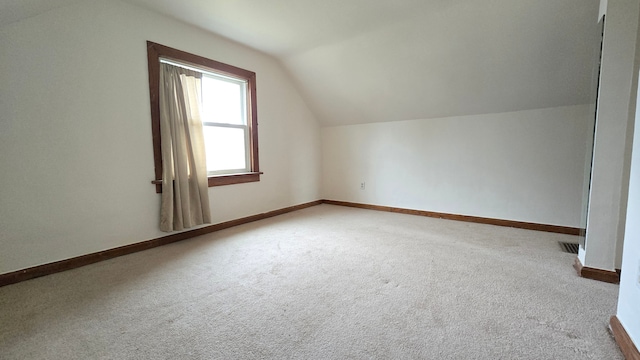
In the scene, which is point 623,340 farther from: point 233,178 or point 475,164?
point 233,178

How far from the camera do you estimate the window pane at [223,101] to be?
3.18 meters

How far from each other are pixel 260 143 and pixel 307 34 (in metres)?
1.53

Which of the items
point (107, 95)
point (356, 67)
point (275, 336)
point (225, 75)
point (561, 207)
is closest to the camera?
point (275, 336)

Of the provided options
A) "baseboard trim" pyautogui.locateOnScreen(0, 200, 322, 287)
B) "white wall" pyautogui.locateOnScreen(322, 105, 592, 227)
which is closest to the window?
"baseboard trim" pyautogui.locateOnScreen(0, 200, 322, 287)

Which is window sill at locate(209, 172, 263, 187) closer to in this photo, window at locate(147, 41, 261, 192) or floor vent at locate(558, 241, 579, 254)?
window at locate(147, 41, 261, 192)

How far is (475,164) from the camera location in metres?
3.48

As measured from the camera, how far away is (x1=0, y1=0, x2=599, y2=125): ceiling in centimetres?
237

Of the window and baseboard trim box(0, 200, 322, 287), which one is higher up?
the window

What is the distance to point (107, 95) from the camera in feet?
7.70

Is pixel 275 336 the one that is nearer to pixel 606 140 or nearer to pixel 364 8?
pixel 606 140

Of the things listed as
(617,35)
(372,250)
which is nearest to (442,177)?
(372,250)

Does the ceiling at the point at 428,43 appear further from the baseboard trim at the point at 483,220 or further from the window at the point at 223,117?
the baseboard trim at the point at 483,220

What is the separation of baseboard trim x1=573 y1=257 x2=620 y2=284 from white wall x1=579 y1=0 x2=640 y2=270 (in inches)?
1.2

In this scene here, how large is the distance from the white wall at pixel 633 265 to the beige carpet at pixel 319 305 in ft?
0.48
